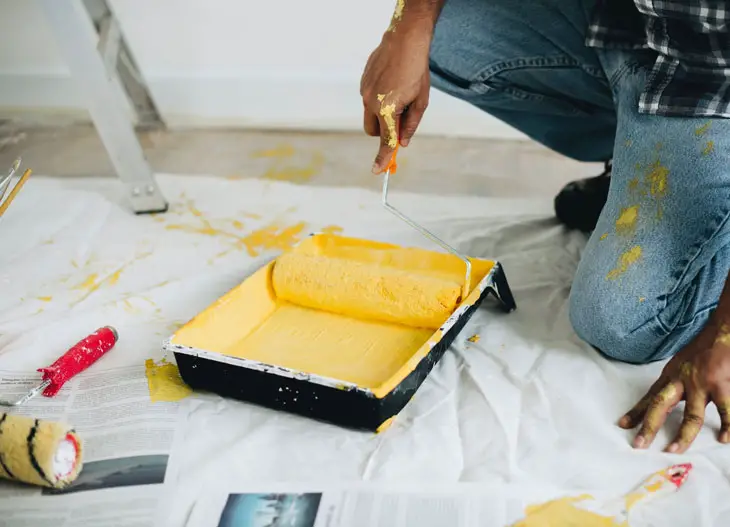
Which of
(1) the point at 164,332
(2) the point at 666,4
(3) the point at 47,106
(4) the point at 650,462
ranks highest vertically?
(2) the point at 666,4

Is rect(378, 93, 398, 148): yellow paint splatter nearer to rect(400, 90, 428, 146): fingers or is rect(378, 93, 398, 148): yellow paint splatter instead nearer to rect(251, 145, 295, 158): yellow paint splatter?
rect(400, 90, 428, 146): fingers

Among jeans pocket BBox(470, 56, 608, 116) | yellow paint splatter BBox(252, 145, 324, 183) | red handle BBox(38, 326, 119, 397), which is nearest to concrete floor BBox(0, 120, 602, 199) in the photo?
yellow paint splatter BBox(252, 145, 324, 183)

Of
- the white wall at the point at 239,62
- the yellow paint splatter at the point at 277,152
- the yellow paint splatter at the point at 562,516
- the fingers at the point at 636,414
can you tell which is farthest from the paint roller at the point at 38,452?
the white wall at the point at 239,62

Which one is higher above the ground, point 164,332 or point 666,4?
point 666,4

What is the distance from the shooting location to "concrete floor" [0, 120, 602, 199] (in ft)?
4.73

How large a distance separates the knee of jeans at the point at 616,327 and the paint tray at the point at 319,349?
125mm

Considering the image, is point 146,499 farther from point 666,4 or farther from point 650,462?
point 666,4

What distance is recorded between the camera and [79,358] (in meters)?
0.90

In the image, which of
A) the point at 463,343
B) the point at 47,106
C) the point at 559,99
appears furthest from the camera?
the point at 47,106

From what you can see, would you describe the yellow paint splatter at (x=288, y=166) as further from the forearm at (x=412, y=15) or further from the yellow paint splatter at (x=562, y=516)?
the yellow paint splatter at (x=562, y=516)

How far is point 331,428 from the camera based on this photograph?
794 mm

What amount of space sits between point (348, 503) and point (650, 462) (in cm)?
32

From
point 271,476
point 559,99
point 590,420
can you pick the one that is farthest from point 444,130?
point 271,476

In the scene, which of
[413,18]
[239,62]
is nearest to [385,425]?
[413,18]
